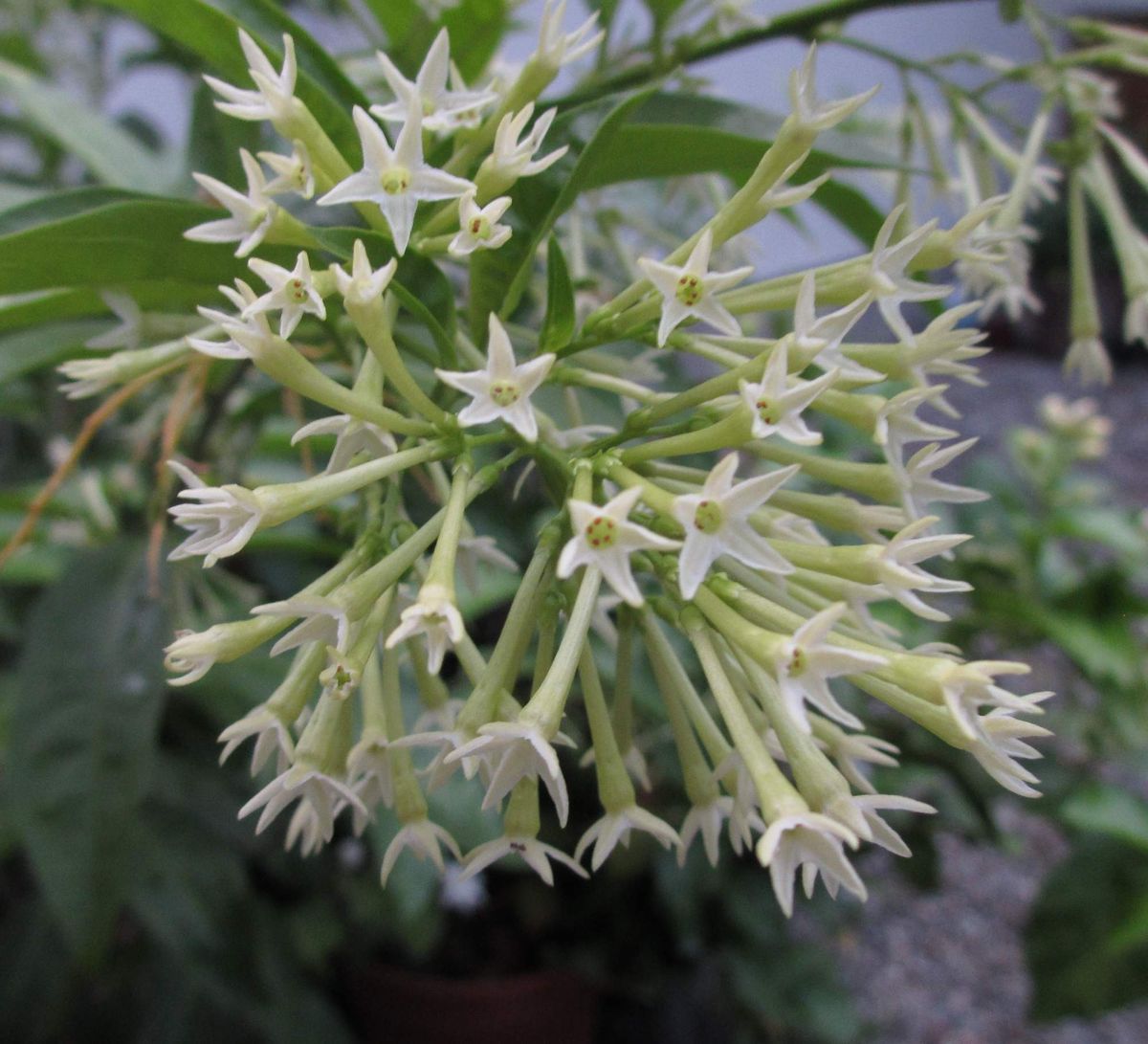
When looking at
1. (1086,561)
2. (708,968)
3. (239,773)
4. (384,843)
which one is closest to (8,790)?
(384,843)

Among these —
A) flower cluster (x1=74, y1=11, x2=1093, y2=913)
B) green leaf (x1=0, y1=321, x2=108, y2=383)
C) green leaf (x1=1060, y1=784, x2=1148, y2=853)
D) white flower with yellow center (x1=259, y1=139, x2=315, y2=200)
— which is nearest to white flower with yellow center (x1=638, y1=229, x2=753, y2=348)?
flower cluster (x1=74, y1=11, x2=1093, y2=913)

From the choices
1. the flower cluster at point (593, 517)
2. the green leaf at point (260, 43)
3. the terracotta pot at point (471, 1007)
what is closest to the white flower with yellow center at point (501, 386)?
the flower cluster at point (593, 517)

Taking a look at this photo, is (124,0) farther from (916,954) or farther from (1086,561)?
(916,954)

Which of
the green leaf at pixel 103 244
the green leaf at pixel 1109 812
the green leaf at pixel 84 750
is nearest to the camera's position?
the green leaf at pixel 103 244

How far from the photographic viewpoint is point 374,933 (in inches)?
39.1

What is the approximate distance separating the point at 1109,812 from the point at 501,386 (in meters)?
0.87

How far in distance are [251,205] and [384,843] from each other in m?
0.46

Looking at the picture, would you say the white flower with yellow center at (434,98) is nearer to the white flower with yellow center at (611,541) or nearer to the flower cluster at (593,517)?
the flower cluster at (593,517)

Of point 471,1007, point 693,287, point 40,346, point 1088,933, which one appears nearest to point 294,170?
point 693,287

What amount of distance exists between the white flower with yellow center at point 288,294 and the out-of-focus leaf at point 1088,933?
969 mm

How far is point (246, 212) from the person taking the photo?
0.31 metres

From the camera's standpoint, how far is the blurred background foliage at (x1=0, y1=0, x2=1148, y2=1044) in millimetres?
551

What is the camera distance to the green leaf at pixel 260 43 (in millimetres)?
367

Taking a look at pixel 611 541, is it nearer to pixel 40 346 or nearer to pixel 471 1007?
pixel 40 346
